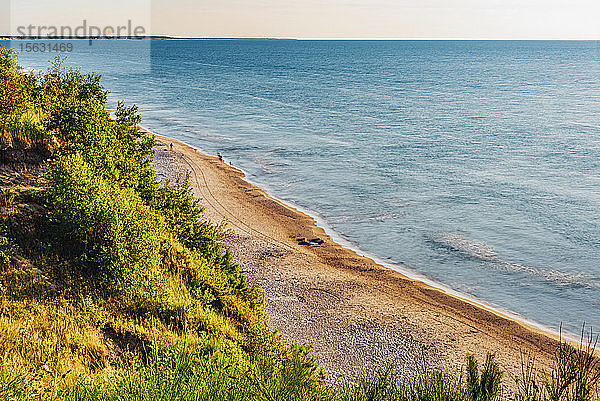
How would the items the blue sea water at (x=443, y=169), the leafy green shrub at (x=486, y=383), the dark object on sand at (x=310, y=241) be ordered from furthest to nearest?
1. the dark object on sand at (x=310, y=241)
2. the blue sea water at (x=443, y=169)
3. the leafy green shrub at (x=486, y=383)

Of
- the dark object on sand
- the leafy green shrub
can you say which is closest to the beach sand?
the dark object on sand

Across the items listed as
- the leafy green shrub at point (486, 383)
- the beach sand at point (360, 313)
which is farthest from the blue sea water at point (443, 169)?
the leafy green shrub at point (486, 383)

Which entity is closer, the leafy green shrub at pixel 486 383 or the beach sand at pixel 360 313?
the leafy green shrub at pixel 486 383

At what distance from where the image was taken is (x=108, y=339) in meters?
9.69

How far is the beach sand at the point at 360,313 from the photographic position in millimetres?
16156

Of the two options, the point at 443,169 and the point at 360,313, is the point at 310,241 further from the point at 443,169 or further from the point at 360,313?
the point at 443,169

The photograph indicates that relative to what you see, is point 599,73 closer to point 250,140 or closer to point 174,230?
point 250,140

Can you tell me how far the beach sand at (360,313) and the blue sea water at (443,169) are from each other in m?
2.38

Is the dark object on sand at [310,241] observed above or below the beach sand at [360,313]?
above

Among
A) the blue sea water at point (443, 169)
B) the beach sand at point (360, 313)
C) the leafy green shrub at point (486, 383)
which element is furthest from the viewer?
the blue sea water at point (443, 169)

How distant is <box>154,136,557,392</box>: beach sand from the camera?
16156mm

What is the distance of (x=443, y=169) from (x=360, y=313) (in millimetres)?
25254

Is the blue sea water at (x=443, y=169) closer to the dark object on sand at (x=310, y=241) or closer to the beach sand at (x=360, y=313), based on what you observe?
the dark object on sand at (x=310, y=241)

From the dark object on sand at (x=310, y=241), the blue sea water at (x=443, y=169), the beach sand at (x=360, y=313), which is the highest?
the blue sea water at (x=443, y=169)
